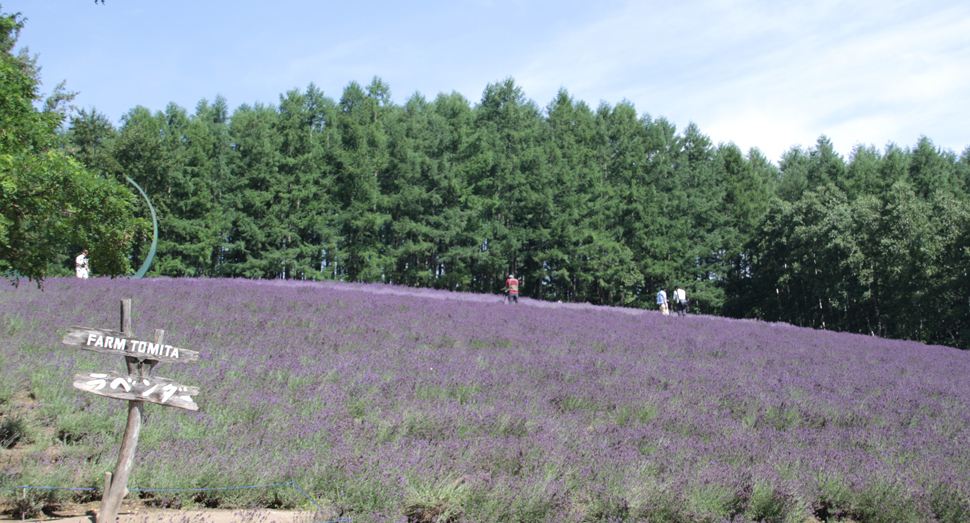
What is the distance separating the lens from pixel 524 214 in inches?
1581

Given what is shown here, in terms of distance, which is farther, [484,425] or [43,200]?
[484,425]

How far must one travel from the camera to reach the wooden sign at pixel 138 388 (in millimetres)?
3613

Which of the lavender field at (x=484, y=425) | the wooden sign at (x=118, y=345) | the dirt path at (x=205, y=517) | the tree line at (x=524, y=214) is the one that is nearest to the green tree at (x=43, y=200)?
the wooden sign at (x=118, y=345)

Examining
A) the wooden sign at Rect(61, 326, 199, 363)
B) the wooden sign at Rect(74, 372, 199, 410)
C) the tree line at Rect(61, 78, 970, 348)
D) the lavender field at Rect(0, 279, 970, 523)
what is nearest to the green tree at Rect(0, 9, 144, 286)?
the wooden sign at Rect(61, 326, 199, 363)

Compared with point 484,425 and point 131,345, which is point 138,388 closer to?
point 131,345

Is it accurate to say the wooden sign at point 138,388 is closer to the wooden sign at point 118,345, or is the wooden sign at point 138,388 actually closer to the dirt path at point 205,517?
the wooden sign at point 118,345

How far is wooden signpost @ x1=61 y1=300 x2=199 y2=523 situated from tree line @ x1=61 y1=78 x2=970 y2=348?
110 ft

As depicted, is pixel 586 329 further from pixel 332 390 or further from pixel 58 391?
pixel 58 391

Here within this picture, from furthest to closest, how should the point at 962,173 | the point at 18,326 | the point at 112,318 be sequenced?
the point at 962,173 < the point at 112,318 < the point at 18,326

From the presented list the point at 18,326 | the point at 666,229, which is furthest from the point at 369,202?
the point at 18,326

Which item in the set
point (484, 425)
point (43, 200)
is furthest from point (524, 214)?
point (43, 200)

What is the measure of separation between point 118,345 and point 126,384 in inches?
10.4

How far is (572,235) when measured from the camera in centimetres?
3862

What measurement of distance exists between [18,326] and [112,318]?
167 cm
